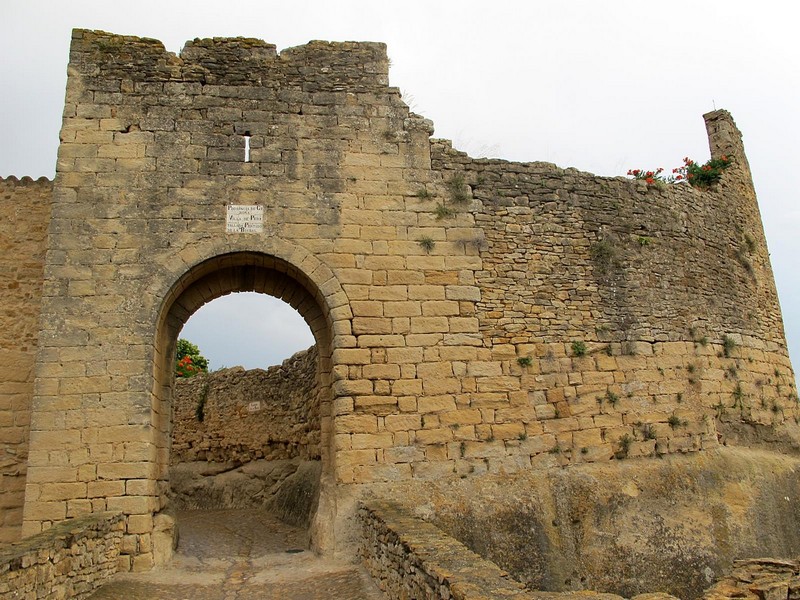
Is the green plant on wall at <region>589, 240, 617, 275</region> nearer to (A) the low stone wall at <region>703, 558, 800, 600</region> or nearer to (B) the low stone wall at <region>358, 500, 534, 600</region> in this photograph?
(A) the low stone wall at <region>703, 558, 800, 600</region>

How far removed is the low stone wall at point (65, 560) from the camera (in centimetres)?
494

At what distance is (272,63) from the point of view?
8.90 meters

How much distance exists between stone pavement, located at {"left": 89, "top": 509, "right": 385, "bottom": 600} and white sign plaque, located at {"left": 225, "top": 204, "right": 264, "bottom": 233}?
407cm

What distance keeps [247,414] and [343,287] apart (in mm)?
6411

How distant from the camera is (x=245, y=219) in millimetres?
8250

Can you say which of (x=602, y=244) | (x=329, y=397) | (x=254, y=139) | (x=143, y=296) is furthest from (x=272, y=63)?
(x=602, y=244)

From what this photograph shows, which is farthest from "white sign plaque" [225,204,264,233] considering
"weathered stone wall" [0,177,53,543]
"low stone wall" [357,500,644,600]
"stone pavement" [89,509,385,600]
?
"stone pavement" [89,509,385,600]

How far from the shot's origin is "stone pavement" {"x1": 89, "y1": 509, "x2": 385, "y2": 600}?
6367 mm

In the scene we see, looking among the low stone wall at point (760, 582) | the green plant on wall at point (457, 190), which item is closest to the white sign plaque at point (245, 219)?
the green plant on wall at point (457, 190)

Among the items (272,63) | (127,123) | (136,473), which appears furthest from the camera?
(272,63)

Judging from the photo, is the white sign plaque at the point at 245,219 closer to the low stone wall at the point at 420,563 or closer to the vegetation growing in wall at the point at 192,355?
the low stone wall at the point at 420,563

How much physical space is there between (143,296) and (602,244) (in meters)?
6.24

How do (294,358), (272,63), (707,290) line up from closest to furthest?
1. (272,63)
2. (707,290)
3. (294,358)

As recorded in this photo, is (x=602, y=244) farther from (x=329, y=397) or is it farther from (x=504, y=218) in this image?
(x=329, y=397)
